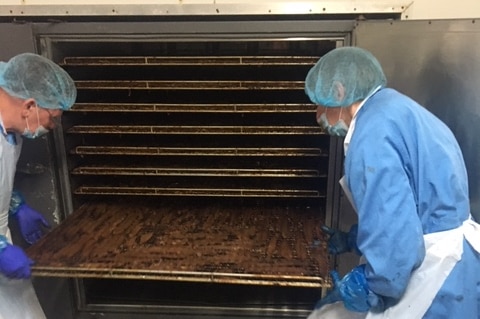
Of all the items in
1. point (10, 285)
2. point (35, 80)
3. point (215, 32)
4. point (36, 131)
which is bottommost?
point (10, 285)

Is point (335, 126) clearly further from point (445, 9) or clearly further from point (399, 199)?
point (445, 9)

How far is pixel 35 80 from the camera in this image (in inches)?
49.7

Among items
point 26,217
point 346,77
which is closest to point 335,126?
point 346,77

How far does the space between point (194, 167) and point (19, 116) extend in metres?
0.70

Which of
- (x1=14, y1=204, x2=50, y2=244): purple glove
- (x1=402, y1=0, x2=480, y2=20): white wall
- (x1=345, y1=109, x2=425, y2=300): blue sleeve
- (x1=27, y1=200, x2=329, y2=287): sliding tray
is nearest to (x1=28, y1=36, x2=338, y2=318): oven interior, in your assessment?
(x1=27, y1=200, x2=329, y2=287): sliding tray

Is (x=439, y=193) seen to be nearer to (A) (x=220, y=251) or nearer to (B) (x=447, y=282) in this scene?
(B) (x=447, y=282)

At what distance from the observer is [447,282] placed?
1129mm

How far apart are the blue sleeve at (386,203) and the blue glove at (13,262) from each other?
99 centimetres

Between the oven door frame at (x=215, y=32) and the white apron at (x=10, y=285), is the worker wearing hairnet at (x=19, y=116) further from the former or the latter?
the oven door frame at (x=215, y=32)

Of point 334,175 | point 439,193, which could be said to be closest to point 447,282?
point 439,193

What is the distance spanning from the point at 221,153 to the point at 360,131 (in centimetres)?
66

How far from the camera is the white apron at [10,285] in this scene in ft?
4.30

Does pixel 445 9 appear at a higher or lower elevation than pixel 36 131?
higher

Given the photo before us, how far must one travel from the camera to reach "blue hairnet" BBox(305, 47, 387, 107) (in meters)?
1.16
